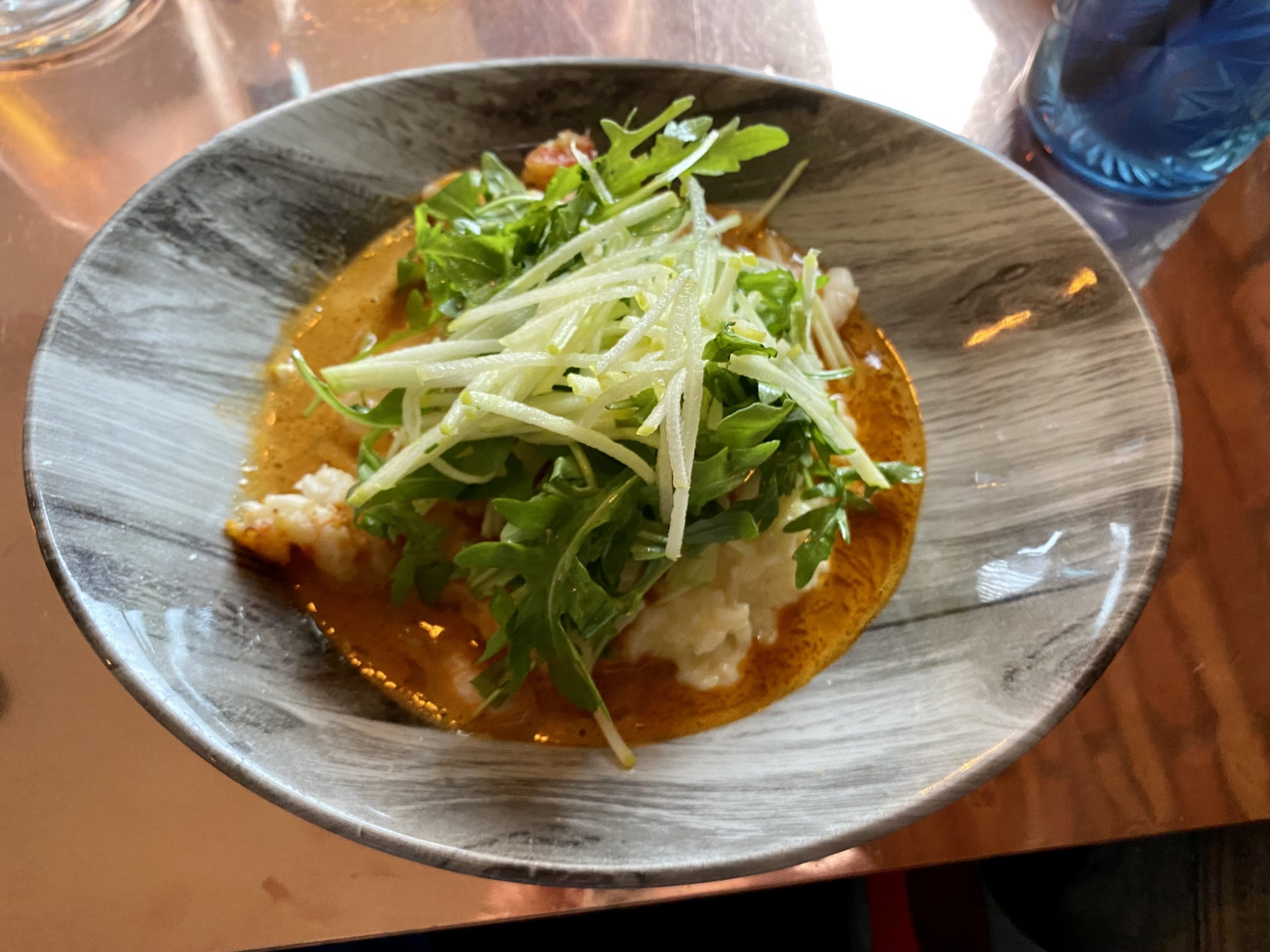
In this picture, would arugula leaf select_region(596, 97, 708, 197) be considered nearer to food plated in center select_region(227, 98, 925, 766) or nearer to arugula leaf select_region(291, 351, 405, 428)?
food plated in center select_region(227, 98, 925, 766)

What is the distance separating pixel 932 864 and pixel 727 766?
32cm

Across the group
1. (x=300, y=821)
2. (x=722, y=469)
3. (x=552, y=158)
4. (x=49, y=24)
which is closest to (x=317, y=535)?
(x=300, y=821)

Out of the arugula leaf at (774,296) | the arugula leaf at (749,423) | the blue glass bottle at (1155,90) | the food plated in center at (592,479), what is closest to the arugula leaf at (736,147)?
the food plated in center at (592,479)

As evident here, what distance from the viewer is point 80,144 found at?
171 cm

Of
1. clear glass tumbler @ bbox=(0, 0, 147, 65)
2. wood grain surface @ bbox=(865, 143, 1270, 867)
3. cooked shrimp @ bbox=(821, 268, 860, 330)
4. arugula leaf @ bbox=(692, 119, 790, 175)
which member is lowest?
wood grain surface @ bbox=(865, 143, 1270, 867)

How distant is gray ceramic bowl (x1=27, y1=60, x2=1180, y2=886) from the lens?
2.79 ft

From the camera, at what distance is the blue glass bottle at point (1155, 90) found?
50.6 inches

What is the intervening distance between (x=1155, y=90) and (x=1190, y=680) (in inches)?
37.5

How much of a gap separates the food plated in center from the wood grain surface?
0.30 m

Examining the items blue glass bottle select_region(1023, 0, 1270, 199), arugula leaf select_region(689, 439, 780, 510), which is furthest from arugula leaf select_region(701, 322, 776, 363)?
blue glass bottle select_region(1023, 0, 1270, 199)

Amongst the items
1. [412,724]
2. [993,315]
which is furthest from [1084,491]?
[412,724]

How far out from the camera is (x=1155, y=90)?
138cm

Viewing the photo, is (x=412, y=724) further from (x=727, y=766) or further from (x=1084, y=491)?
(x=1084, y=491)

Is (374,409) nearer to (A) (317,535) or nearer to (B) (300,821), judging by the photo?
(A) (317,535)
